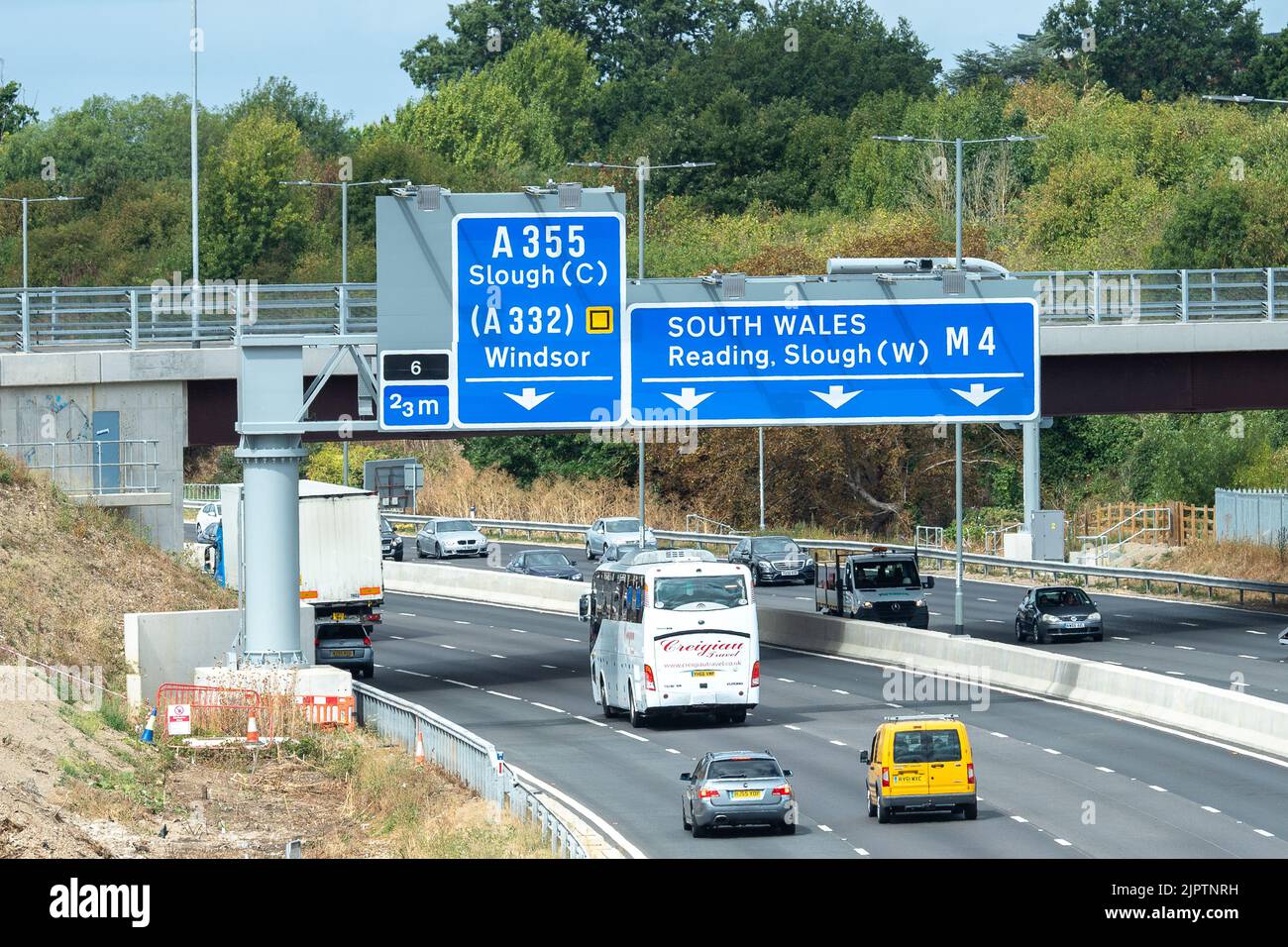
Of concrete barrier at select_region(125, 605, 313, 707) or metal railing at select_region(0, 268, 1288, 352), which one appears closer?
concrete barrier at select_region(125, 605, 313, 707)

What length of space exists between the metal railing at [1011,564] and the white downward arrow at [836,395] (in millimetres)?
25009

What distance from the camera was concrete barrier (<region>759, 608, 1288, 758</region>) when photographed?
3634 centimetres

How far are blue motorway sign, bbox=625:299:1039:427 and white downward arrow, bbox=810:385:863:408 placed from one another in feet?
0.06

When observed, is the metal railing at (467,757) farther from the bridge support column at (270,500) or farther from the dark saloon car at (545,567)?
the dark saloon car at (545,567)

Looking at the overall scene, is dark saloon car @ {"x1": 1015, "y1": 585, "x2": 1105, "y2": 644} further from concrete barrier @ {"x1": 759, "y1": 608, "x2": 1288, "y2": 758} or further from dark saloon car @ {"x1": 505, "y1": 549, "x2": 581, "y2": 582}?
dark saloon car @ {"x1": 505, "y1": 549, "x2": 581, "y2": 582}

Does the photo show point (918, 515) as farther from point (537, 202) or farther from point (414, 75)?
point (414, 75)

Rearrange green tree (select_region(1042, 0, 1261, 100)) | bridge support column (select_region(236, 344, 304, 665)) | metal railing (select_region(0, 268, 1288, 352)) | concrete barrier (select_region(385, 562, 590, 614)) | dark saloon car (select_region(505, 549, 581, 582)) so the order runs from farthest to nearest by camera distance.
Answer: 1. green tree (select_region(1042, 0, 1261, 100))
2. dark saloon car (select_region(505, 549, 581, 582))
3. concrete barrier (select_region(385, 562, 590, 614))
4. metal railing (select_region(0, 268, 1288, 352))
5. bridge support column (select_region(236, 344, 304, 665))

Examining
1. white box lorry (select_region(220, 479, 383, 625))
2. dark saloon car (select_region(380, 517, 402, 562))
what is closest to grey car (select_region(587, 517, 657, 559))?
dark saloon car (select_region(380, 517, 402, 562))

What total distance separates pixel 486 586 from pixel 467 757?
39204 millimetres

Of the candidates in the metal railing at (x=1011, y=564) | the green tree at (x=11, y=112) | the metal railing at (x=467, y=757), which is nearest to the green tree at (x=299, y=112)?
the green tree at (x=11, y=112)

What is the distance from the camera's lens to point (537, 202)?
3784 cm

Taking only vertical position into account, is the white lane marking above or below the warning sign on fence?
below

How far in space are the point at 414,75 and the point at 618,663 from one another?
4894 inches

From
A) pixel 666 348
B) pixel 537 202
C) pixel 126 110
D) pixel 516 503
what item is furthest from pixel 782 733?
pixel 126 110
